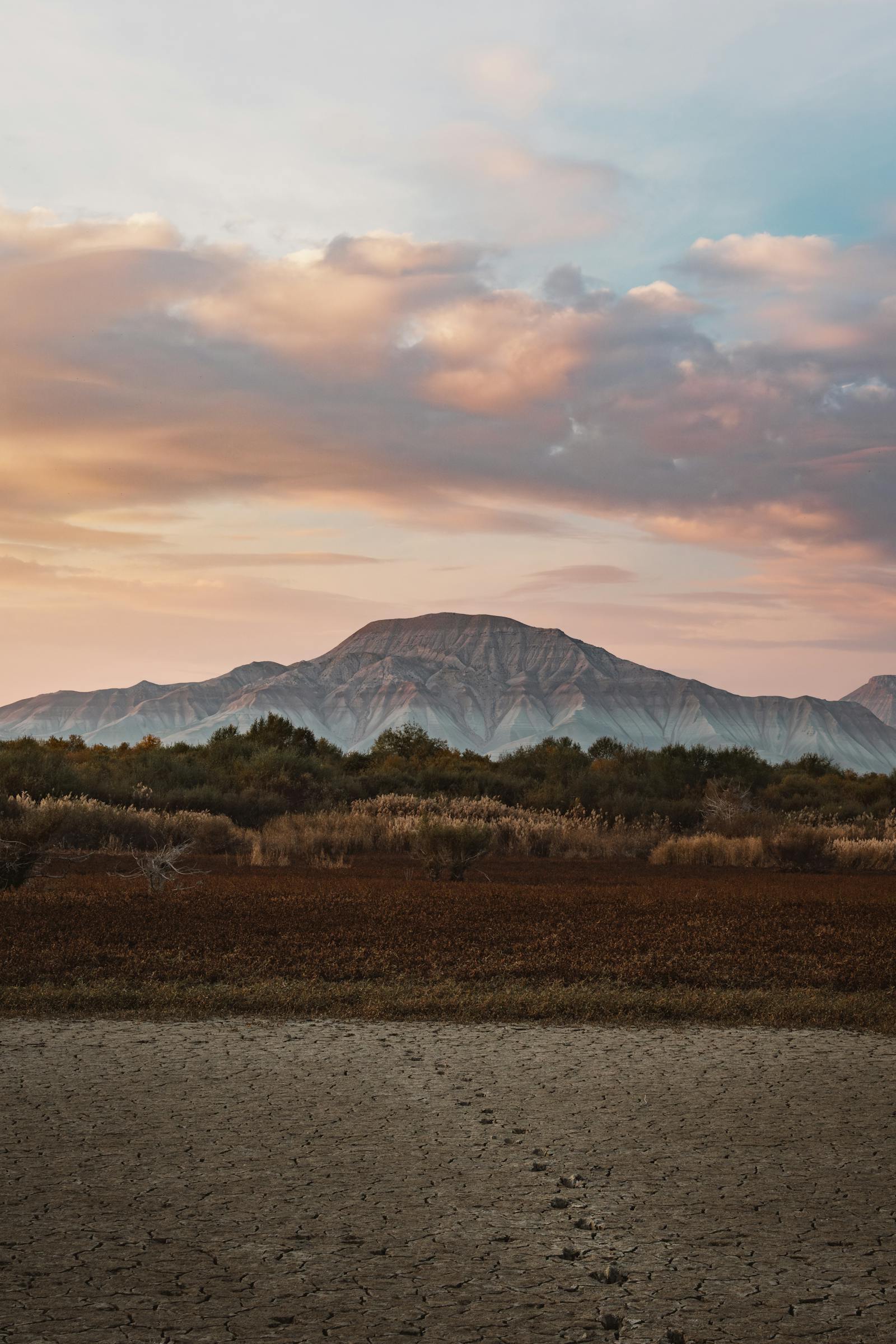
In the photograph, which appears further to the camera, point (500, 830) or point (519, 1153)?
point (500, 830)

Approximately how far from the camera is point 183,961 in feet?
38.8

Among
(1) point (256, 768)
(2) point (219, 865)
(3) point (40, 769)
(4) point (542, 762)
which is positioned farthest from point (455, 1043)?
(4) point (542, 762)

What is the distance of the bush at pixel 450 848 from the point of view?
2134 centimetres

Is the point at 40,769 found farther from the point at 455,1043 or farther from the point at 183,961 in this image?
the point at 455,1043

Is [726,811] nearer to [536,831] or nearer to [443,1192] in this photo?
[536,831]

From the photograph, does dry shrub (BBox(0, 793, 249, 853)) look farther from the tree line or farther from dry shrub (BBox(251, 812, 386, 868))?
the tree line

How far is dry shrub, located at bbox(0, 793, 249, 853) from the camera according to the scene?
25109 millimetres

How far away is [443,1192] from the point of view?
536 cm

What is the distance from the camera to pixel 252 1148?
5.98m

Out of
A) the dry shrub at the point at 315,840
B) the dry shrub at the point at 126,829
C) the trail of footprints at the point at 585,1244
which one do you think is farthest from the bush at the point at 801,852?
the trail of footprints at the point at 585,1244

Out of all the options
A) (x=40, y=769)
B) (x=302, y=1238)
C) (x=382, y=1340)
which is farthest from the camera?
(x=40, y=769)

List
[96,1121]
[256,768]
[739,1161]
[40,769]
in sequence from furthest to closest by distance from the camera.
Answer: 1. [256,768]
2. [40,769]
3. [96,1121]
4. [739,1161]

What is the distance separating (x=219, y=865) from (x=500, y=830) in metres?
7.77

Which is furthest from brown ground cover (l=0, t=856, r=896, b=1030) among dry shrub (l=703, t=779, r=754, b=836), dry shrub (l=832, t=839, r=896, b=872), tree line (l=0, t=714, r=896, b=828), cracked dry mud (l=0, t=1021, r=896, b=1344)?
tree line (l=0, t=714, r=896, b=828)
